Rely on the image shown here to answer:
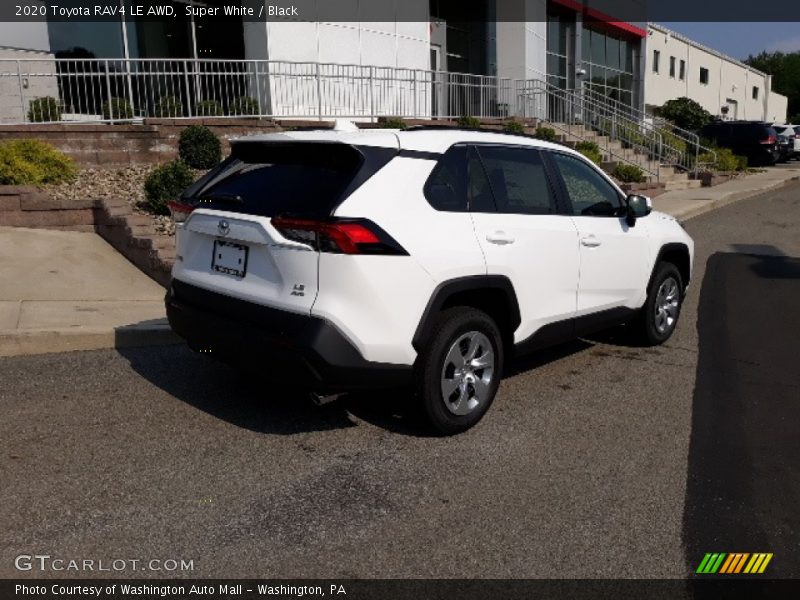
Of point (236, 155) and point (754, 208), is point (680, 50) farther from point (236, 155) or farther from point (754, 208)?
point (236, 155)

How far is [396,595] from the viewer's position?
2.96 meters

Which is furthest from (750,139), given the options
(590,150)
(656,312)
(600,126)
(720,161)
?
(656,312)

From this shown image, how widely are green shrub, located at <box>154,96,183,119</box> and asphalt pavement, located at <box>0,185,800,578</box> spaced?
8.26 m

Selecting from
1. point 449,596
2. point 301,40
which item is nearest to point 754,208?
point 301,40

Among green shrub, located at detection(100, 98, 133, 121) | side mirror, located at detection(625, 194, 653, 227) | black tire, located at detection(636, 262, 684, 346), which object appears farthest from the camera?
green shrub, located at detection(100, 98, 133, 121)

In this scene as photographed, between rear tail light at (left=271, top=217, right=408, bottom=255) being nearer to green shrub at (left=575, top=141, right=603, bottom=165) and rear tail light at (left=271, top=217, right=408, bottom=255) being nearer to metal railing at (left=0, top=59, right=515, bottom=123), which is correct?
metal railing at (left=0, top=59, right=515, bottom=123)

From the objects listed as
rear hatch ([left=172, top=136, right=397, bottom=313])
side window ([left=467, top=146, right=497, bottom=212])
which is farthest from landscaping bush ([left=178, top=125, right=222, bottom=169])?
side window ([left=467, top=146, right=497, bottom=212])

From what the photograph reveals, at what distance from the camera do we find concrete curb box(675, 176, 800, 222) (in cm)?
1569

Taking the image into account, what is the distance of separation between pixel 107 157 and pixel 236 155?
7440 millimetres

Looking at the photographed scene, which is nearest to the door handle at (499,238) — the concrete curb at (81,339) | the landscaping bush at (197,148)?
the concrete curb at (81,339)

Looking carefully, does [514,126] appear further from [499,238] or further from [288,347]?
[288,347]

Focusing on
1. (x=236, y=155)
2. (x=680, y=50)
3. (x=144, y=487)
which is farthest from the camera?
(x=680, y=50)

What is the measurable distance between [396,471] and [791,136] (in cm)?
3319

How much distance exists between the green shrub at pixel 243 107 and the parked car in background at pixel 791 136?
24.3 metres
